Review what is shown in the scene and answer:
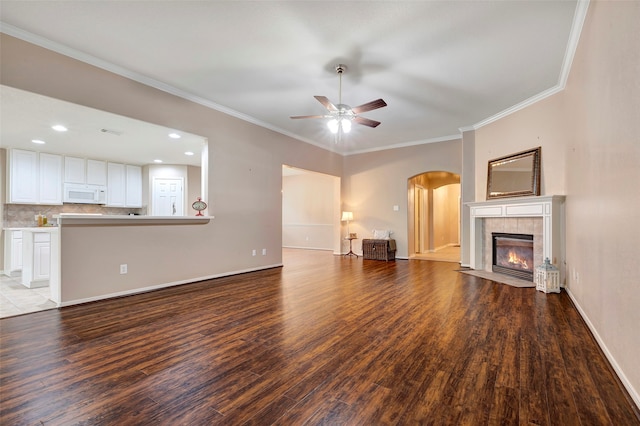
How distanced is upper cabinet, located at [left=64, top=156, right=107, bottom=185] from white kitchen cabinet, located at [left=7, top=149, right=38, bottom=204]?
1.64 feet

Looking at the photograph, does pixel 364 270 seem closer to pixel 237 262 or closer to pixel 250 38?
pixel 237 262

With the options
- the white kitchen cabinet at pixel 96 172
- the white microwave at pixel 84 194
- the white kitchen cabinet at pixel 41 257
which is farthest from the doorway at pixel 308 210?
the white kitchen cabinet at pixel 41 257

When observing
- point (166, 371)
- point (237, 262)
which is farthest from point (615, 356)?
point (237, 262)

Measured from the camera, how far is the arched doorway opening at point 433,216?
7.88 meters

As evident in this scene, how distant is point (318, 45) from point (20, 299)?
4970mm

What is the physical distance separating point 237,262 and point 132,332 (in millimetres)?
2724

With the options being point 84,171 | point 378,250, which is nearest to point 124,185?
point 84,171

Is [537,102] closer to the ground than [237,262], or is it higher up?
higher up

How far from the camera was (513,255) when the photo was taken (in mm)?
5156

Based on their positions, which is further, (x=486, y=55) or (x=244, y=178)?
(x=244, y=178)

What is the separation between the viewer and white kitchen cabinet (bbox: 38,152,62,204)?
5.86 meters

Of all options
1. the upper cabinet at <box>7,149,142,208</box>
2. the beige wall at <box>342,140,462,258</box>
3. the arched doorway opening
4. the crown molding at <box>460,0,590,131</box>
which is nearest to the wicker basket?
the beige wall at <box>342,140,462,258</box>

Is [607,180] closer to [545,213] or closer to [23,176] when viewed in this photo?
[545,213]

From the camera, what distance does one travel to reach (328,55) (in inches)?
133
